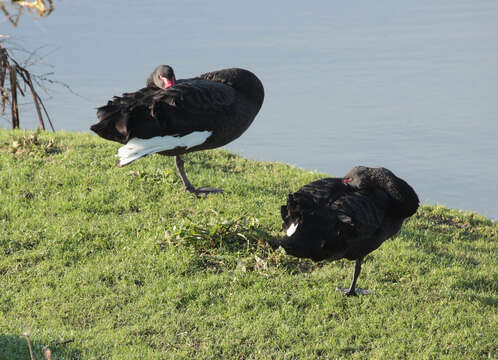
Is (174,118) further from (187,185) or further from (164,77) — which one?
(187,185)

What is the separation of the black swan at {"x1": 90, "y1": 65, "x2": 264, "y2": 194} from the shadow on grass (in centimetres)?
195

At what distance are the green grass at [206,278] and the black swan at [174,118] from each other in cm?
96

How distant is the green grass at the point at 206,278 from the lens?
15.4 feet

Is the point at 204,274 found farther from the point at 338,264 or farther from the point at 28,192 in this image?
the point at 28,192

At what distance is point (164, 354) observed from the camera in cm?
444

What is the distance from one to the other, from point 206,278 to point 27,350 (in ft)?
6.16

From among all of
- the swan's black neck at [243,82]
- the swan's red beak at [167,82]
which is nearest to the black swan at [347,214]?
the swan's black neck at [243,82]

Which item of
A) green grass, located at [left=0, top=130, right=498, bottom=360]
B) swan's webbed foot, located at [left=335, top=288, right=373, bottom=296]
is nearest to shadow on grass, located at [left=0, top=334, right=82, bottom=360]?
green grass, located at [left=0, top=130, right=498, bottom=360]

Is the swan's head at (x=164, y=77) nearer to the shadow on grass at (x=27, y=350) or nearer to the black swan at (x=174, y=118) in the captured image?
the black swan at (x=174, y=118)

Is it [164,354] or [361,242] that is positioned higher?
[361,242]

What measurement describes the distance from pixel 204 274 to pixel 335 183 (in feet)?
5.48

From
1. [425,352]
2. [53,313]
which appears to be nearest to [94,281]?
[53,313]

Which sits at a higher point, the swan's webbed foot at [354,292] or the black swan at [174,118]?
the black swan at [174,118]

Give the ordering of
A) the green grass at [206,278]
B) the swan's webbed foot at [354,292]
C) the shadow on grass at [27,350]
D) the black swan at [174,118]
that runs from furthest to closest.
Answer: the black swan at [174,118]
the swan's webbed foot at [354,292]
the green grass at [206,278]
the shadow on grass at [27,350]
